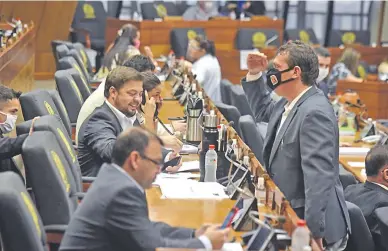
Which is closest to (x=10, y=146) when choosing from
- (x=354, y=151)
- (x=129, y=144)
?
(x=129, y=144)

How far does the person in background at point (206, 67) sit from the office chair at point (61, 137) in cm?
475

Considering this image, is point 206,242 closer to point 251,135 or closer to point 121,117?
point 121,117

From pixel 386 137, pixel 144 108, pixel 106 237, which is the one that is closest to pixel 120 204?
pixel 106 237

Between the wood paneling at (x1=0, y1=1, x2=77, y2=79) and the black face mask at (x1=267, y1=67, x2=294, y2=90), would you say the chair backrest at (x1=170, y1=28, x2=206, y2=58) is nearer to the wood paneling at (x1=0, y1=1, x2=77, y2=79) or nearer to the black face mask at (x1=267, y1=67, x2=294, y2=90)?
the wood paneling at (x1=0, y1=1, x2=77, y2=79)

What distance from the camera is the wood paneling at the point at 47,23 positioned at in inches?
449

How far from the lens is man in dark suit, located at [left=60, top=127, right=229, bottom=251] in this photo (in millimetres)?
3025

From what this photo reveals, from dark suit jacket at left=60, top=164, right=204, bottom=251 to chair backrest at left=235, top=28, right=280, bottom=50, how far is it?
29.7 ft

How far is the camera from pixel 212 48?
9422 millimetres

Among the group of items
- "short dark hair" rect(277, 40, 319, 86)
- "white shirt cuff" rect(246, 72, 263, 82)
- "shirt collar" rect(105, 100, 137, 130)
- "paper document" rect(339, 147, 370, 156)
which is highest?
"short dark hair" rect(277, 40, 319, 86)

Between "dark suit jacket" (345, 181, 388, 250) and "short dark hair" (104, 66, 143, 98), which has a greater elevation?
"short dark hair" (104, 66, 143, 98)

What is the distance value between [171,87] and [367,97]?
8.64ft

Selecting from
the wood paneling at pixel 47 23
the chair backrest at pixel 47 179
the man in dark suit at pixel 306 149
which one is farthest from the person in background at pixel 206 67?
the chair backrest at pixel 47 179

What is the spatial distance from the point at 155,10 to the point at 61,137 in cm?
905

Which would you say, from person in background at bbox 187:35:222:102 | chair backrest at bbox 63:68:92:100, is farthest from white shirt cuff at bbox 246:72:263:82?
person in background at bbox 187:35:222:102
